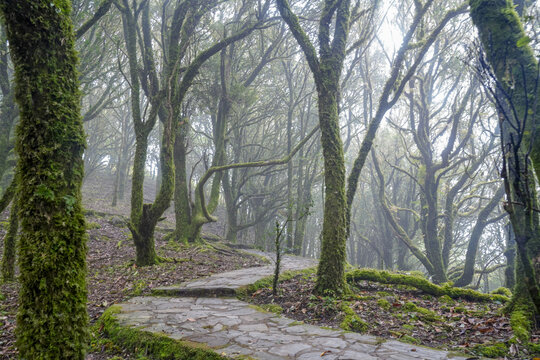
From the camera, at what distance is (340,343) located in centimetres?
327

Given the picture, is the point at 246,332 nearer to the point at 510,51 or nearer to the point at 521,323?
the point at 521,323

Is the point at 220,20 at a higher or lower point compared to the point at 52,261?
higher

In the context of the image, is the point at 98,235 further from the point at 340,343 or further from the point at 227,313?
the point at 340,343

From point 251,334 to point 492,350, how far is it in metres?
2.45

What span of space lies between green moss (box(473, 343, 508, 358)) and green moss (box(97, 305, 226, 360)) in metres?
2.55

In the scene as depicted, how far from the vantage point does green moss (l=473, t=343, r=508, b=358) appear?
10.1ft

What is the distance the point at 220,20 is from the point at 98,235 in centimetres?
994

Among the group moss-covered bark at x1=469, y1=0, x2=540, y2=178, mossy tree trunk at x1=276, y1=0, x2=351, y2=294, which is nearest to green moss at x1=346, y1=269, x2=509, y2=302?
mossy tree trunk at x1=276, y1=0, x2=351, y2=294

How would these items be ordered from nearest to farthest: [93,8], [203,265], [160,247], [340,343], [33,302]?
1. [33,302]
2. [340,343]
3. [203,265]
4. [160,247]
5. [93,8]

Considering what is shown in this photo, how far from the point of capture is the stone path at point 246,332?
9.76 feet

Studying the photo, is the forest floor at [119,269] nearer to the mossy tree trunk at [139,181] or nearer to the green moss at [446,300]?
the mossy tree trunk at [139,181]

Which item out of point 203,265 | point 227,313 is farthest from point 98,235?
point 227,313

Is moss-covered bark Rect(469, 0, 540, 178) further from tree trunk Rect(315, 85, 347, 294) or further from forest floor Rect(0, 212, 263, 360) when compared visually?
forest floor Rect(0, 212, 263, 360)

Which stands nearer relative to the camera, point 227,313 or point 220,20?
point 227,313
